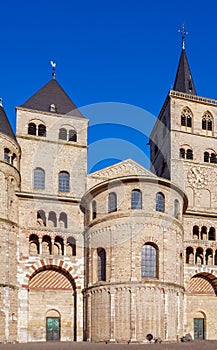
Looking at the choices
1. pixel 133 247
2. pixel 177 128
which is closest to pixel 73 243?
pixel 133 247

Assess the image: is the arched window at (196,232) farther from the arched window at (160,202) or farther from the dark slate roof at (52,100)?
the dark slate roof at (52,100)

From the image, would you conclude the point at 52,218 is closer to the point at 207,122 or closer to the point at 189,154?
the point at 189,154

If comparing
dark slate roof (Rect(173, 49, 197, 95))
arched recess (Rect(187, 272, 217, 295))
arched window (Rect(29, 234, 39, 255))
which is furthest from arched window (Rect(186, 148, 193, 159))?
arched window (Rect(29, 234, 39, 255))

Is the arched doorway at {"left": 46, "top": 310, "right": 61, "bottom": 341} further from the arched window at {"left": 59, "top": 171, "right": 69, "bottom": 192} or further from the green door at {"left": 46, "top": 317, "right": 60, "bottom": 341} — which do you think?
the arched window at {"left": 59, "top": 171, "right": 69, "bottom": 192}

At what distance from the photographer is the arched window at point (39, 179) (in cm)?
3950

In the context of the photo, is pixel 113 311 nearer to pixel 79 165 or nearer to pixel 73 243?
pixel 73 243

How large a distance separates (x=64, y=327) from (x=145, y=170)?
1466 centimetres

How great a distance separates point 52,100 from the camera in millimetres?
44156

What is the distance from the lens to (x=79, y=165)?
40.8 metres

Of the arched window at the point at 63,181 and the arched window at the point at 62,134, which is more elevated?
the arched window at the point at 62,134

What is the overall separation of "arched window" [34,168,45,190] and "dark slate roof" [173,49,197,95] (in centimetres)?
1889

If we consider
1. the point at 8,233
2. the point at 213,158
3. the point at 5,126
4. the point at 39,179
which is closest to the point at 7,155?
the point at 5,126

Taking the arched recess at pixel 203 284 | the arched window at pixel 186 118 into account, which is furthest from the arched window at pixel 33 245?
the arched window at pixel 186 118

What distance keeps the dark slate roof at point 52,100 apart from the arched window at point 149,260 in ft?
51.8
